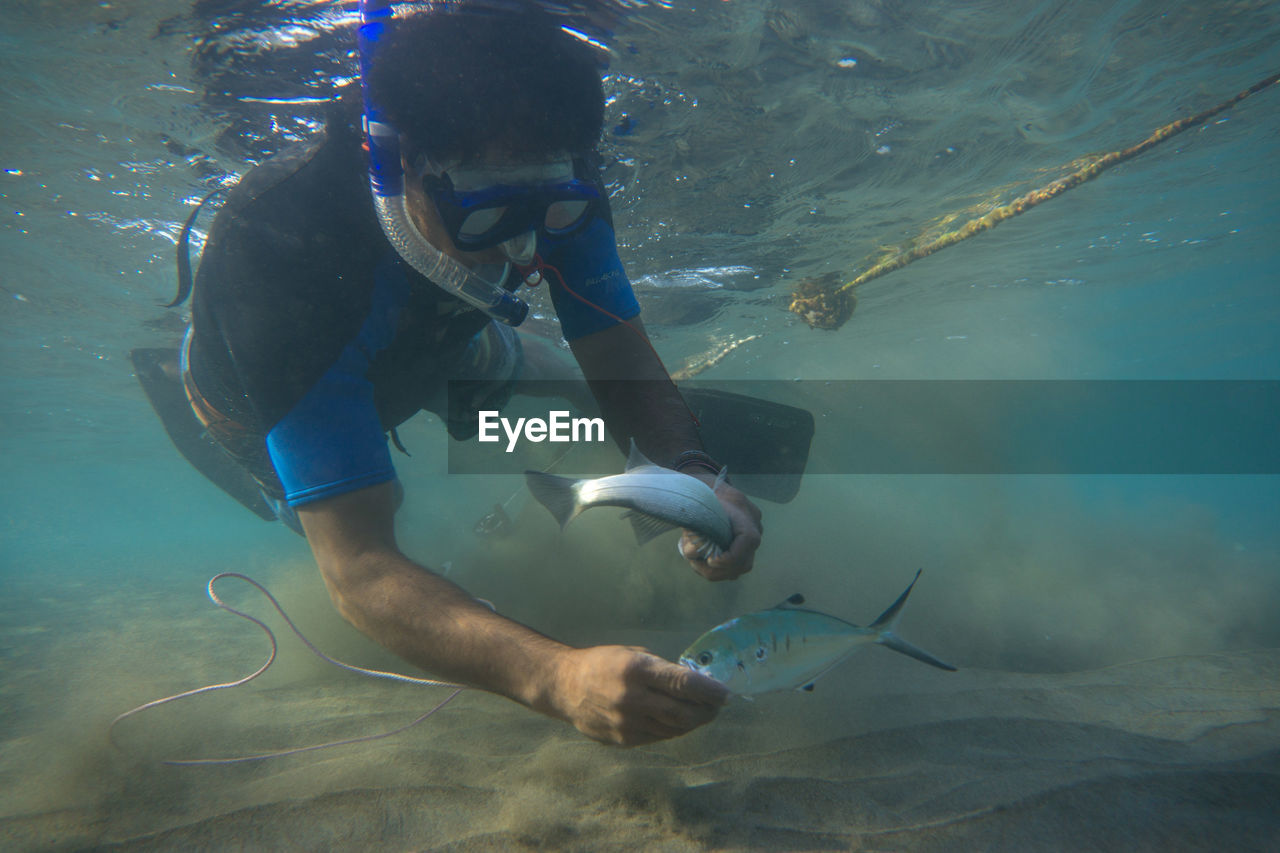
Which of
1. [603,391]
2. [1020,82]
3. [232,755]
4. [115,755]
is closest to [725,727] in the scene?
[603,391]

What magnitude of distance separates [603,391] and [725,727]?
2748 millimetres

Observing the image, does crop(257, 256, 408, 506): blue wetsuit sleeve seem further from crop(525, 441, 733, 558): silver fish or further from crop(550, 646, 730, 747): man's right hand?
crop(550, 646, 730, 747): man's right hand

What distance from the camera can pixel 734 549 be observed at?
7.29ft

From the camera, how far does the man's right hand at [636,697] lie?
1.49m

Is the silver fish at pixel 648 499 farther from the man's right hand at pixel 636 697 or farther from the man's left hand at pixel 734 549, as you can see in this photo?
the man's right hand at pixel 636 697

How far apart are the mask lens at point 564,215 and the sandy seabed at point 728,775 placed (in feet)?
10.5

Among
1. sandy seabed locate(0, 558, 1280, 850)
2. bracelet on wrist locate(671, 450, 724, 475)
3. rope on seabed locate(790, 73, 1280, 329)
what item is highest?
rope on seabed locate(790, 73, 1280, 329)

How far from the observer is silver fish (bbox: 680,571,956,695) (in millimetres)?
1956

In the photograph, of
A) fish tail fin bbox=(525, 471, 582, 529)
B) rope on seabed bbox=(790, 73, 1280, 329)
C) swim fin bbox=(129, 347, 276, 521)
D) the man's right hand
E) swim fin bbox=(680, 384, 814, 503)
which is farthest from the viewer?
swim fin bbox=(129, 347, 276, 521)

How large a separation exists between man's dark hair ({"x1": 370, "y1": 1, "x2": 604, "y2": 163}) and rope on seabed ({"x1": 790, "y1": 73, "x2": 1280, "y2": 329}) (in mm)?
8846

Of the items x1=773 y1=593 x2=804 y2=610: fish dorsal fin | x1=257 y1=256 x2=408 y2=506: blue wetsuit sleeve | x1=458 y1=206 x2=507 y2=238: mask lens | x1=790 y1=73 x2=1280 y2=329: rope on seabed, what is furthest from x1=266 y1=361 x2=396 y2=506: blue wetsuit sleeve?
x1=790 y1=73 x2=1280 y2=329: rope on seabed

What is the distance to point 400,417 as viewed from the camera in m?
4.13

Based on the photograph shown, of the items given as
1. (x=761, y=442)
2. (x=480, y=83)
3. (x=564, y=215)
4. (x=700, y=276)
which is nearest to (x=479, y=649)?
(x=564, y=215)

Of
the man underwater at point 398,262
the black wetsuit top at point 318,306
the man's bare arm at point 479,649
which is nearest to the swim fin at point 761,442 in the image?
the man underwater at point 398,262
